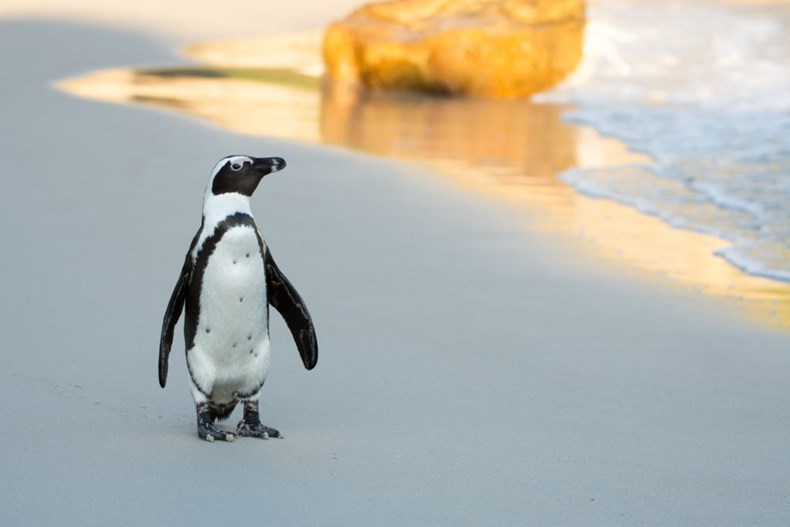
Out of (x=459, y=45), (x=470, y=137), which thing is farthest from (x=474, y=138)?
(x=459, y=45)

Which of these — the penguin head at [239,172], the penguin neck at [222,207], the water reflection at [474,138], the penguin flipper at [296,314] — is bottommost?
the water reflection at [474,138]

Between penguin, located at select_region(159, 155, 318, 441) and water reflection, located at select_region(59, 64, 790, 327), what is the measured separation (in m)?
2.33

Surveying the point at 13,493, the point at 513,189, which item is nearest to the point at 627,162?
the point at 513,189

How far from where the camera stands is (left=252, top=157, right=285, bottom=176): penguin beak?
10.5ft

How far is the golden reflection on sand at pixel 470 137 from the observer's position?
Result: 19.5 ft

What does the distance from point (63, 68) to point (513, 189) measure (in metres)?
7.69

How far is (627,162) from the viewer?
918cm

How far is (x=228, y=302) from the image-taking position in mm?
3260

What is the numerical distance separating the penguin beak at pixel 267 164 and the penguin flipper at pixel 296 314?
0.33 meters

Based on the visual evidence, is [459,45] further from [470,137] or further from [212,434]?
[212,434]

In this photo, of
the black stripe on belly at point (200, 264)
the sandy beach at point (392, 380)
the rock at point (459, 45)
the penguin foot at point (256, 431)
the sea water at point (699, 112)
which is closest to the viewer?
the sandy beach at point (392, 380)

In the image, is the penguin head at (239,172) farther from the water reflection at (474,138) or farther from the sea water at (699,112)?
the sea water at (699,112)

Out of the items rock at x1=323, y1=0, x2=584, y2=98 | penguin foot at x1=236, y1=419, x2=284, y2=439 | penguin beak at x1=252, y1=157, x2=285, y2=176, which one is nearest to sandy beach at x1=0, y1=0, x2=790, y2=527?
penguin foot at x1=236, y1=419, x2=284, y2=439

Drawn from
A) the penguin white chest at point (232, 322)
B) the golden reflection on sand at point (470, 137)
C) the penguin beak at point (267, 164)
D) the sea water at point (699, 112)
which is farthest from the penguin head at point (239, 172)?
the sea water at point (699, 112)
